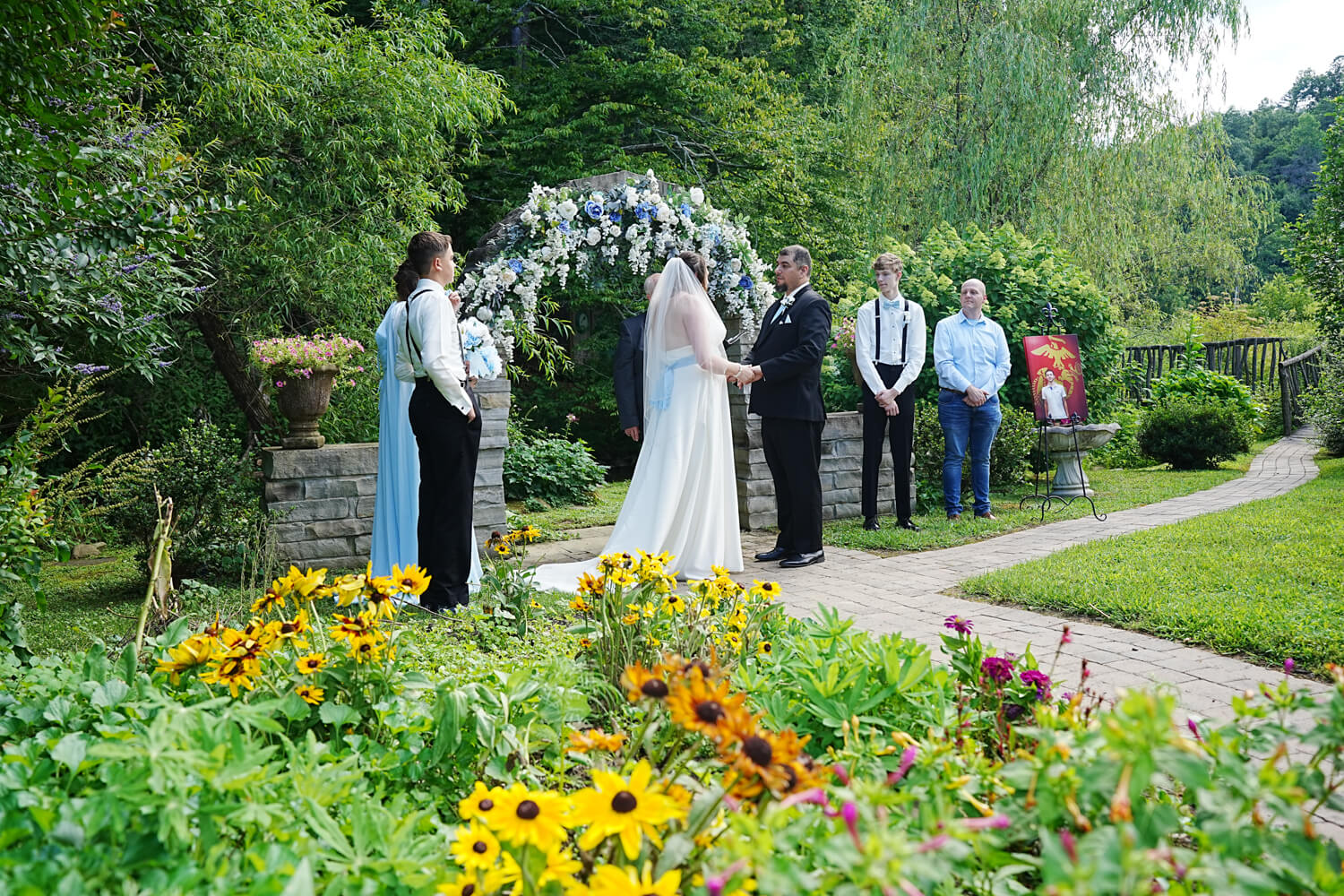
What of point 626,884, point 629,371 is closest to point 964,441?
point 629,371

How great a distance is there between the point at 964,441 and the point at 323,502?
17.0 feet

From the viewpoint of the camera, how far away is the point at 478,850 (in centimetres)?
142

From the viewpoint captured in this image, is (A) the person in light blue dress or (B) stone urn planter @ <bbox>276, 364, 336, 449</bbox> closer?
(A) the person in light blue dress

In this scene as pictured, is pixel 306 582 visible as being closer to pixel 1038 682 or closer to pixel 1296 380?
pixel 1038 682

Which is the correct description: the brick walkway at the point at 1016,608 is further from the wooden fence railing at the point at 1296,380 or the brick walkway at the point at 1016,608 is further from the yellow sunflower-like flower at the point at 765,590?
the wooden fence railing at the point at 1296,380

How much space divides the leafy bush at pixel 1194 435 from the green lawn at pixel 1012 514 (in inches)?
10.4

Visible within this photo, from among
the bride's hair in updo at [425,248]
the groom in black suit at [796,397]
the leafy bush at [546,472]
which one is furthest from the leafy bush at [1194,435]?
the bride's hair in updo at [425,248]

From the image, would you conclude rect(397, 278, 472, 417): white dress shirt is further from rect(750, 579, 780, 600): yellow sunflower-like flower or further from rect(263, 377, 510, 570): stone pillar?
rect(750, 579, 780, 600): yellow sunflower-like flower

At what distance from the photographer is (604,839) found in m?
1.68

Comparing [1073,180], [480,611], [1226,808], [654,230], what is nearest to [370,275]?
[654,230]

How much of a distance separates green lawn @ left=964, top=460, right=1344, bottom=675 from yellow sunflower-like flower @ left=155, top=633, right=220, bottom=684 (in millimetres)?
3884

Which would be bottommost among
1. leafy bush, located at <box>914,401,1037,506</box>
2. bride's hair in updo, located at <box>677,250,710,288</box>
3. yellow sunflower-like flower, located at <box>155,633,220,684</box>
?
yellow sunflower-like flower, located at <box>155,633,220,684</box>

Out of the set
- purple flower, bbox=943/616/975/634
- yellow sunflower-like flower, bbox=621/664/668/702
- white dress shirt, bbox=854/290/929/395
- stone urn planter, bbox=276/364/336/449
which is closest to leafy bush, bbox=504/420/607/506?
stone urn planter, bbox=276/364/336/449

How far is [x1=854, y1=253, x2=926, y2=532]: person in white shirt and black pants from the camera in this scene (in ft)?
24.9
